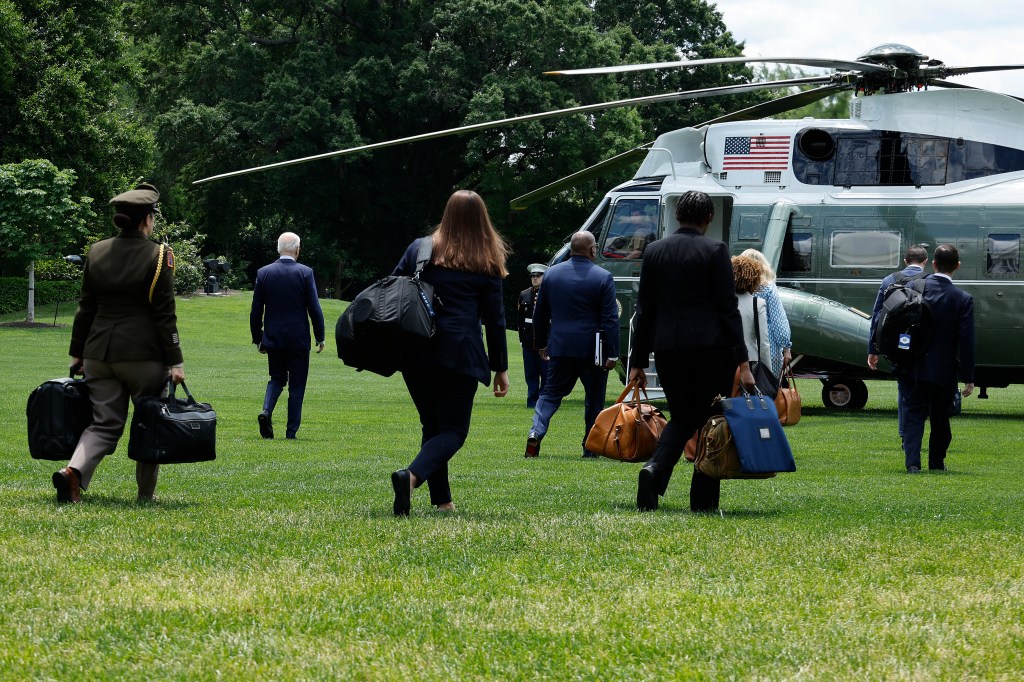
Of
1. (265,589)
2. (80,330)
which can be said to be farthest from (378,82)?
(265,589)

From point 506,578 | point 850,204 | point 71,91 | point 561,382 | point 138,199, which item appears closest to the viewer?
point 506,578

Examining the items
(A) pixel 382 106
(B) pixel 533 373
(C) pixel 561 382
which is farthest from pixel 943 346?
(A) pixel 382 106

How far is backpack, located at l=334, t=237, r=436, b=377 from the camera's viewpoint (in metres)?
7.08

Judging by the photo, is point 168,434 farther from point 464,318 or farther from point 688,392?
point 688,392

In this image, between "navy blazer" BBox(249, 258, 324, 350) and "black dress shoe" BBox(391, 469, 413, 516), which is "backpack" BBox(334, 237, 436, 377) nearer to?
"black dress shoe" BBox(391, 469, 413, 516)

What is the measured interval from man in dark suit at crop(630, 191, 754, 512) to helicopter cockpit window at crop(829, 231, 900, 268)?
1124 centimetres

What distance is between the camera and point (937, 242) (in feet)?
59.0

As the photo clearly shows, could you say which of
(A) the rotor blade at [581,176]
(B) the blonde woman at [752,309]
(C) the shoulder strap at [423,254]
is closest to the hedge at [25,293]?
(A) the rotor blade at [581,176]

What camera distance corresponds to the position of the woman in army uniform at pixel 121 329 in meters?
7.61

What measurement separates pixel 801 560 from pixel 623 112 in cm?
4136

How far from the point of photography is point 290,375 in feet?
44.0

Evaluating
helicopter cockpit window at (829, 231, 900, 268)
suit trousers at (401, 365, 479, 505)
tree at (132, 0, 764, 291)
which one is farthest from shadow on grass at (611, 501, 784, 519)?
tree at (132, 0, 764, 291)

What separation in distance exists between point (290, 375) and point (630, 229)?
703 cm

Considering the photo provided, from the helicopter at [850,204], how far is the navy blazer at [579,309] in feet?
16.7
